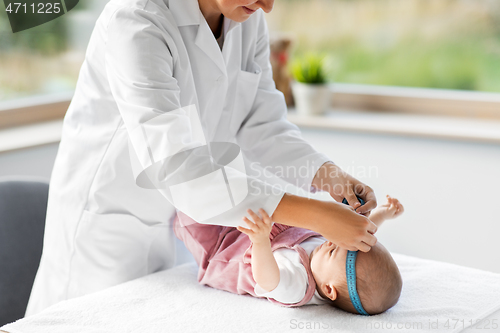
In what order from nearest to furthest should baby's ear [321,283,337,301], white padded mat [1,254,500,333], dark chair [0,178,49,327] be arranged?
white padded mat [1,254,500,333] → baby's ear [321,283,337,301] → dark chair [0,178,49,327]

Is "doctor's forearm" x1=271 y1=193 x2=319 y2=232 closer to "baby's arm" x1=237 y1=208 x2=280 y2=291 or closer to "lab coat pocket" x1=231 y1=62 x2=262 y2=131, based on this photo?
"baby's arm" x1=237 y1=208 x2=280 y2=291

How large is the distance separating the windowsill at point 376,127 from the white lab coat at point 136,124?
0.78m

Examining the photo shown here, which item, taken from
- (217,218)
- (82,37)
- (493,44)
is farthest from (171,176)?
(493,44)

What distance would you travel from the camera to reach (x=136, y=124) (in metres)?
0.97

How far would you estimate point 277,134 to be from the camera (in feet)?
4.47

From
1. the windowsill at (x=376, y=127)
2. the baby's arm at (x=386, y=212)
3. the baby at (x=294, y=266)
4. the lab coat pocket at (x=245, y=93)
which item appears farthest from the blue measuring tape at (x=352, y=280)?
the windowsill at (x=376, y=127)

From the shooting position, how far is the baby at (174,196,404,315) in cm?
110

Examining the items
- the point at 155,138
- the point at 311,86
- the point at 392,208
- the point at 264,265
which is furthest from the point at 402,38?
the point at 155,138

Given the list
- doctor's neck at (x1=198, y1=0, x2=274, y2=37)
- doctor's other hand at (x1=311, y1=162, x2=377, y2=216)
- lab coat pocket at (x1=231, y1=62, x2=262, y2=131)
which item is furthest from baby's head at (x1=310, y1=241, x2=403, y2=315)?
doctor's neck at (x1=198, y1=0, x2=274, y2=37)

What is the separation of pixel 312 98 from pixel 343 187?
4.69 ft

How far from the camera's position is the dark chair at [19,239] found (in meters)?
1.44

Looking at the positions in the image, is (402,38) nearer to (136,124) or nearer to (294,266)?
(294,266)

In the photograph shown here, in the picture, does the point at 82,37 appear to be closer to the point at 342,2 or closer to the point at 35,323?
the point at 342,2

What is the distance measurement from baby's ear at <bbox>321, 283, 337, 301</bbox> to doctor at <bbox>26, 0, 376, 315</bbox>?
0.16 metres
